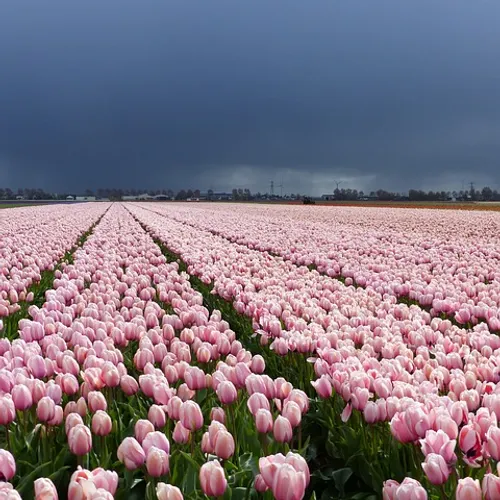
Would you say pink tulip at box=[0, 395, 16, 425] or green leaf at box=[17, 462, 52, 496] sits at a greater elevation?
pink tulip at box=[0, 395, 16, 425]

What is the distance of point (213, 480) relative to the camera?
6.22ft

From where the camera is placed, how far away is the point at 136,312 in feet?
16.1

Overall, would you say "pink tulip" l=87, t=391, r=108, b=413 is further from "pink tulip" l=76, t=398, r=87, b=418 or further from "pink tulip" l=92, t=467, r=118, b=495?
"pink tulip" l=92, t=467, r=118, b=495

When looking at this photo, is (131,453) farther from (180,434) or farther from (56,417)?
(56,417)

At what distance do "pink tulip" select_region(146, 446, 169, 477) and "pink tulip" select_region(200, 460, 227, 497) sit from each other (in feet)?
0.75

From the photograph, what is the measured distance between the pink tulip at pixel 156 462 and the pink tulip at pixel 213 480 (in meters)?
0.23

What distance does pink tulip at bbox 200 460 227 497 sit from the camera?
6.22 ft

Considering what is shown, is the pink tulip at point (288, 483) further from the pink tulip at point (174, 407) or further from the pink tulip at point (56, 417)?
the pink tulip at point (56, 417)

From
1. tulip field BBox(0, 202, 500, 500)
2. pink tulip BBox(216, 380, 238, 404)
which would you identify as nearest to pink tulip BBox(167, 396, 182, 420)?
tulip field BBox(0, 202, 500, 500)

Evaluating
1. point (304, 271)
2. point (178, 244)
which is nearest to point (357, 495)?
point (304, 271)

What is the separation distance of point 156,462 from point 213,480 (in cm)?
28

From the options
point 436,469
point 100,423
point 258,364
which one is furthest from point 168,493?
point 258,364

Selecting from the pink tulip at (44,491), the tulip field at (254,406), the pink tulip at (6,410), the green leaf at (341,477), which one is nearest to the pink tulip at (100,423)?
the tulip field at (254,406)

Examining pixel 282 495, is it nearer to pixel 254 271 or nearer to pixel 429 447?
pixel 429 447
